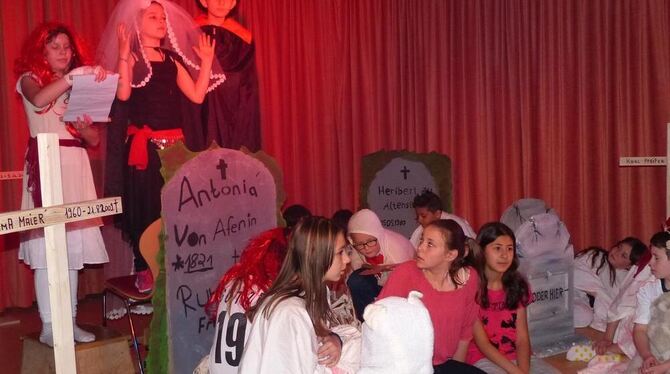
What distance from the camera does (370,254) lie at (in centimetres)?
431

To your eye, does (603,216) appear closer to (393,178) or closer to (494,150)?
(494,150)

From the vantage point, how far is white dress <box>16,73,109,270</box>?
346cm

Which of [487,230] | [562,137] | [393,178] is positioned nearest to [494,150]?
[562,137]

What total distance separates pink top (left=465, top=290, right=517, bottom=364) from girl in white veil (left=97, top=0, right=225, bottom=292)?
7.64 feet

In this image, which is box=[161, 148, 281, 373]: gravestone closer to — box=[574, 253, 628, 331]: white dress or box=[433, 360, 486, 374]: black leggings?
box=[433, 360, 486, 374]: black leggings

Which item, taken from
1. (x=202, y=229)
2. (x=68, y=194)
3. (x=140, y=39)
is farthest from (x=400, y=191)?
(x=68, y=194)

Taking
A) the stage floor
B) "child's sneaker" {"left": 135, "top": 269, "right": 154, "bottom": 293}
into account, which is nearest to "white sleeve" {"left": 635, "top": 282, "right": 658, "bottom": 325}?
the stage floor

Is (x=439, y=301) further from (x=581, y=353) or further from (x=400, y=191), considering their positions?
(x=400, y=191)

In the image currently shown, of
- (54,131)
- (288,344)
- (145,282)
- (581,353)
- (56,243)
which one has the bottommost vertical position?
(581,353)

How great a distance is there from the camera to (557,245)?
179 inches

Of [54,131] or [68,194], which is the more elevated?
[54,131]

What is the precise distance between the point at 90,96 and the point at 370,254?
1.89 m

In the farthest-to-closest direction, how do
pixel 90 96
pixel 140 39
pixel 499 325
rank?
1. pixel 140 39
2. pixel 499 325
3. pixel 90 96

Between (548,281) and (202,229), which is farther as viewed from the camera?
(548,281)
